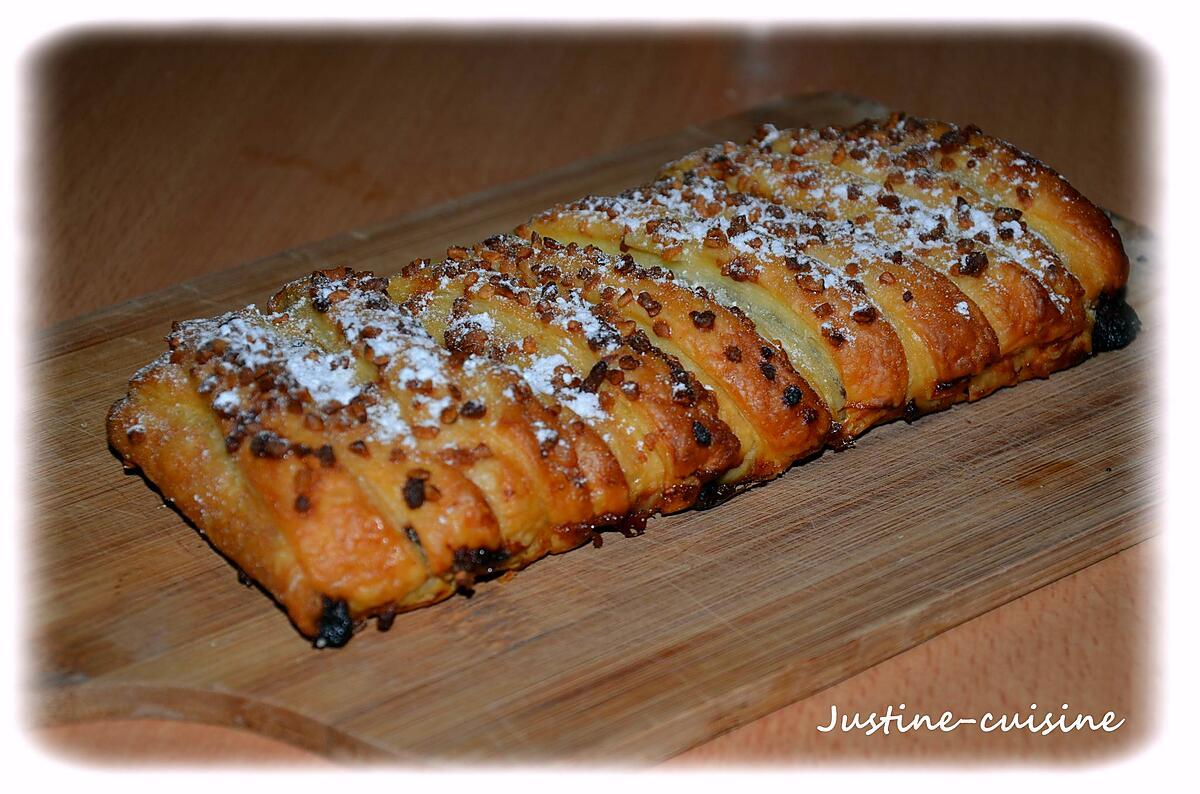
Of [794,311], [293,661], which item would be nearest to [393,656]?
[293,661]

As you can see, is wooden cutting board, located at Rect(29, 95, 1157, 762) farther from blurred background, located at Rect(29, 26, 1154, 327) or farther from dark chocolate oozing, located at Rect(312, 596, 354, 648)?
blurred background, located at Rect(29, 26, 1154, 327)

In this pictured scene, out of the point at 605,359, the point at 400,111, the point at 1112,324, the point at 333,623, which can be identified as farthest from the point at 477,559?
the point at 400,111

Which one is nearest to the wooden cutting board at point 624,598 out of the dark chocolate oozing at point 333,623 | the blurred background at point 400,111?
the dark chocolate oozing at point 333,623

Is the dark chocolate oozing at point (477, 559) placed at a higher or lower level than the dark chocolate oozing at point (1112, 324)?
→ lower

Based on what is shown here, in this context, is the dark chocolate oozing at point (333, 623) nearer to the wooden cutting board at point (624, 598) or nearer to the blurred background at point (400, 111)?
the wooden cutting board at point (624, 598)

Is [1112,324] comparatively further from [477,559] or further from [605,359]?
[477,559]

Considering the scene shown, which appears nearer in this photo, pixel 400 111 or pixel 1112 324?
pixel 1112 324

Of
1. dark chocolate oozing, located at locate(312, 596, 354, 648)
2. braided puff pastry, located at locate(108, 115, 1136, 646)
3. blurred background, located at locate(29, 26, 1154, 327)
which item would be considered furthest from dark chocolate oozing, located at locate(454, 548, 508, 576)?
blurred background, located at locate(29, 26, 1154, 327)
